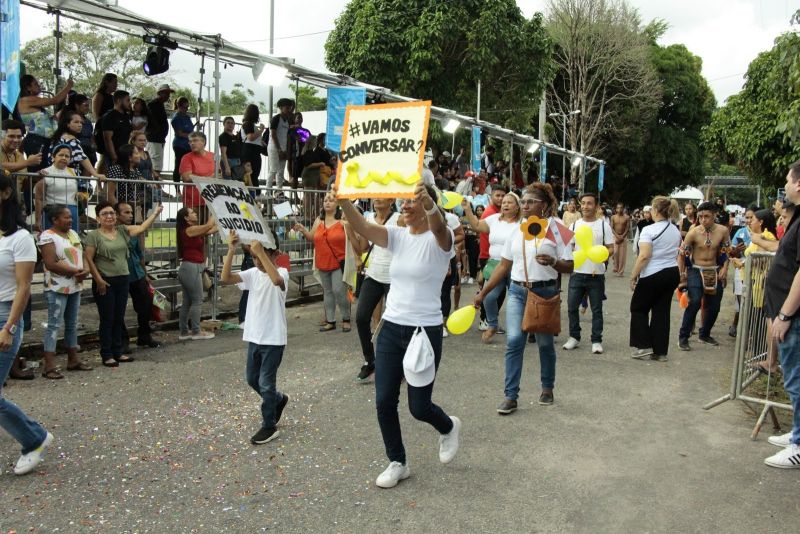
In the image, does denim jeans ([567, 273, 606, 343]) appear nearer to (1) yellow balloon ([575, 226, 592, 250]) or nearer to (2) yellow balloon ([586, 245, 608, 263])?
(1) yellow balloon ([575, 226, 592, 250])

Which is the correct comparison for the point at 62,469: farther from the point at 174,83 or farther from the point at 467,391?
the point at 174,83

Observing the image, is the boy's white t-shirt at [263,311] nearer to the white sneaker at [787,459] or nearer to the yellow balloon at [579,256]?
the white sneaker at [787,459]

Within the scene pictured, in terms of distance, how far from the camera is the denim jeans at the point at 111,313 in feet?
25.3

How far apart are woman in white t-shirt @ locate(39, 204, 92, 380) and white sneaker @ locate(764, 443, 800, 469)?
21.1 feet

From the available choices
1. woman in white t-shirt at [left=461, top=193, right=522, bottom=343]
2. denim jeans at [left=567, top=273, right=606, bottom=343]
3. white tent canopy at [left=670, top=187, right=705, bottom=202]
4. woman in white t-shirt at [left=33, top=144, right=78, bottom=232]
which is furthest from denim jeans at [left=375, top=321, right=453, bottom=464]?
white tent canopy at [left=670, top=187, right=705, bottom=202]

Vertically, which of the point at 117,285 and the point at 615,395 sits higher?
the point at 117,285

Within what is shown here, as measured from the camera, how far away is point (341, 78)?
40.1ft

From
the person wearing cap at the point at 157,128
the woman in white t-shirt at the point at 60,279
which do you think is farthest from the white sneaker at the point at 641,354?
the person wearing cap at the point at 157,128

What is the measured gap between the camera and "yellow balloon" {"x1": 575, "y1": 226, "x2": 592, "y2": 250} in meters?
8.30

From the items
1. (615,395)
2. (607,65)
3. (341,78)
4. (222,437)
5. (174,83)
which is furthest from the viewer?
(174,83)

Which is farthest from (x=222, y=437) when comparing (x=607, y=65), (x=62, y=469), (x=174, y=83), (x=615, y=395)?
(x=174, y=83)

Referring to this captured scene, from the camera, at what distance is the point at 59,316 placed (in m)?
7.25

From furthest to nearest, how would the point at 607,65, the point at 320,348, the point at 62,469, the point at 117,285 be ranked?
the point at 607,65, the point at 320,348, the point at 117,285, the point at 62,469

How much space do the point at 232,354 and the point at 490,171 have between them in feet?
47.9
